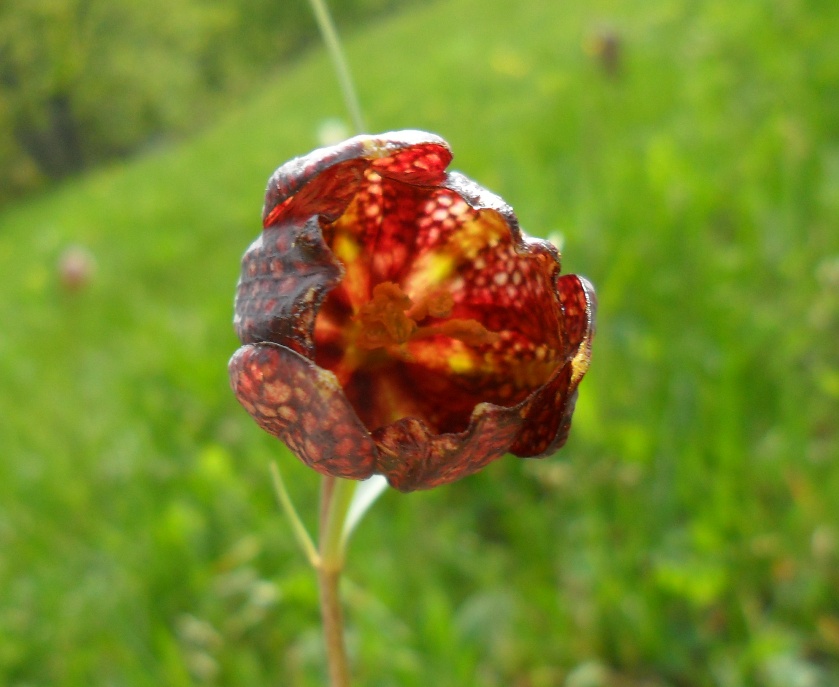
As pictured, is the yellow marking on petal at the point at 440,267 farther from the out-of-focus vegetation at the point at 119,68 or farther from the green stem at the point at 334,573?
the out-of-focus vegetation at the point at 119,68

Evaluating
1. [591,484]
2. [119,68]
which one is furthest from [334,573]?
[119,68]

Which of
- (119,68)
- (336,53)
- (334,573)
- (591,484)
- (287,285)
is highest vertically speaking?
(336,53)

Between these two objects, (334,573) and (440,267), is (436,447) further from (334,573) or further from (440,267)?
(440,267)

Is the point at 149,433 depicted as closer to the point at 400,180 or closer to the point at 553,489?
the point at 553,489

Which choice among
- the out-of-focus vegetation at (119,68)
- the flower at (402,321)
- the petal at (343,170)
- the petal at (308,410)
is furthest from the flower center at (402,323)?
the out-of-focus vegetation at (119,68)

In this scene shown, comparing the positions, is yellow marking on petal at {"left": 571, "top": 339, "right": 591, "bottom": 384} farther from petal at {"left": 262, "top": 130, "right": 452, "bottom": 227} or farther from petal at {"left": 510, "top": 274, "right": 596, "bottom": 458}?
petal at {"left": 262, "top": 130, "right": 452, "bottom": 227}

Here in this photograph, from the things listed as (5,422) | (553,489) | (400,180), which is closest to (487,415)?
(400,180)

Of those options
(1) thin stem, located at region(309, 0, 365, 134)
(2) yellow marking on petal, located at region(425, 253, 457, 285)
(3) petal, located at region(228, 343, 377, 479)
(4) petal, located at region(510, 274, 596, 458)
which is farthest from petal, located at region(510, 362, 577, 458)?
(1) thin stem, located at region(309, 0, 365, 134)
